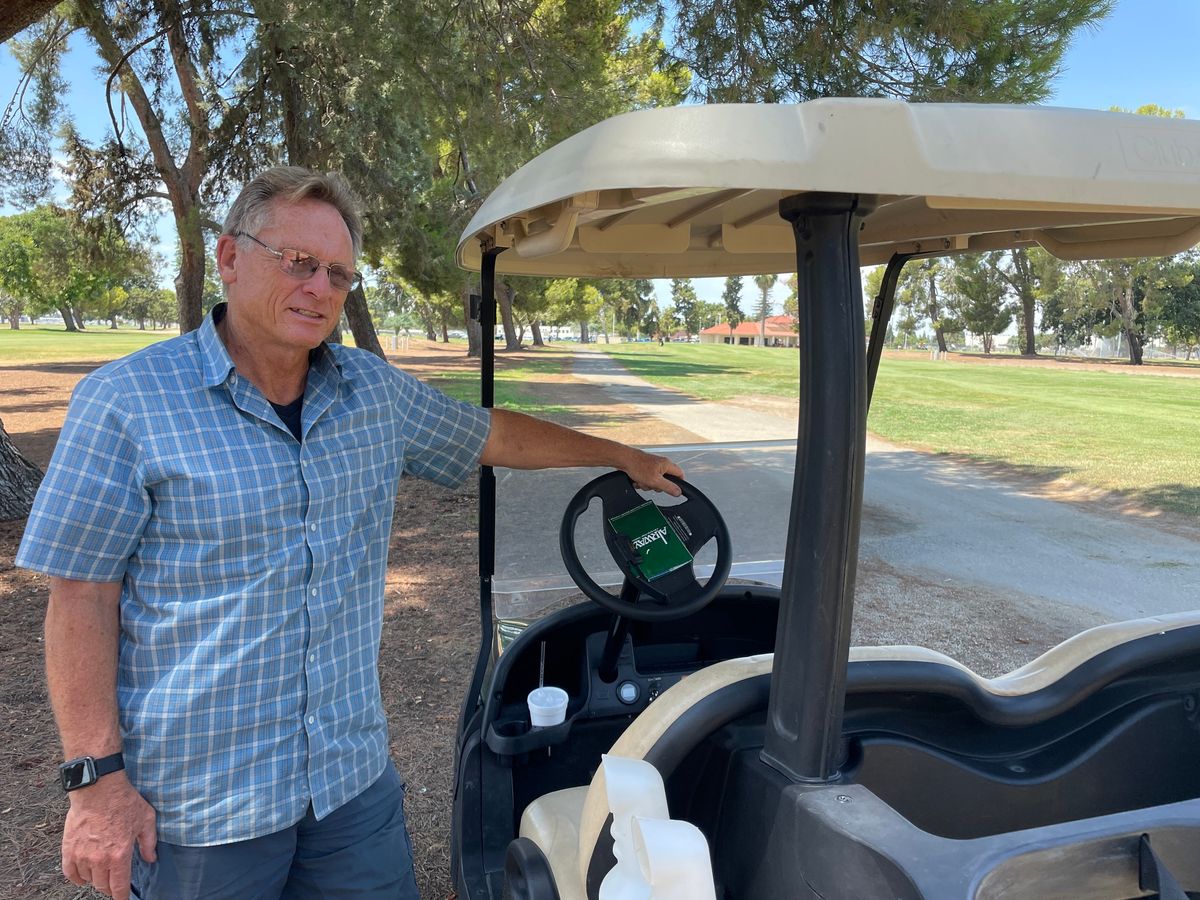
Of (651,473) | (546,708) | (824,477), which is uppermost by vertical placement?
(824,477)

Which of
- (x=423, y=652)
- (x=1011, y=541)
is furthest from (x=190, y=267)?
(x=1011, y=541)

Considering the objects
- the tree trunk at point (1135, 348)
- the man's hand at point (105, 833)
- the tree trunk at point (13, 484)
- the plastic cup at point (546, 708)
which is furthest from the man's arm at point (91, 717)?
the tree trunk at point (1135, 348)

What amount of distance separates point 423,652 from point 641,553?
9.13 ft

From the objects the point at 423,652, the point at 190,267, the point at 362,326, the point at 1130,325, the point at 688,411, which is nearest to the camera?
the point at 423,652

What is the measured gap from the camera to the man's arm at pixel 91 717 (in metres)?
1.44

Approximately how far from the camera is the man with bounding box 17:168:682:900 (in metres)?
1.43

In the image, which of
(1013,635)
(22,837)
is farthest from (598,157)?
(1013,635)

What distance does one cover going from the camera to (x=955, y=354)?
53344 millimetres

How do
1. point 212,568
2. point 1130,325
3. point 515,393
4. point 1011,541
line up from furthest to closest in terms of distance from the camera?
point 1130,325
point 515,393
point 1011,541
point 212,568

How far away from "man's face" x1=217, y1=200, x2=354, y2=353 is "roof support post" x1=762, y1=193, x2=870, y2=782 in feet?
2.90

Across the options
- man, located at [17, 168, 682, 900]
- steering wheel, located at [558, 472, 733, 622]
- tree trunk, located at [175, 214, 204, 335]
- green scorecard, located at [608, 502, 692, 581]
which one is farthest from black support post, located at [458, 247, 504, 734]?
tree trunk, located at [175, 214, 204, 335]

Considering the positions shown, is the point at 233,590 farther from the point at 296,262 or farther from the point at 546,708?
the point at 546,708

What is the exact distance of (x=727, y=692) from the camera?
1.37m

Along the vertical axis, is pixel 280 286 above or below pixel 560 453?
above
